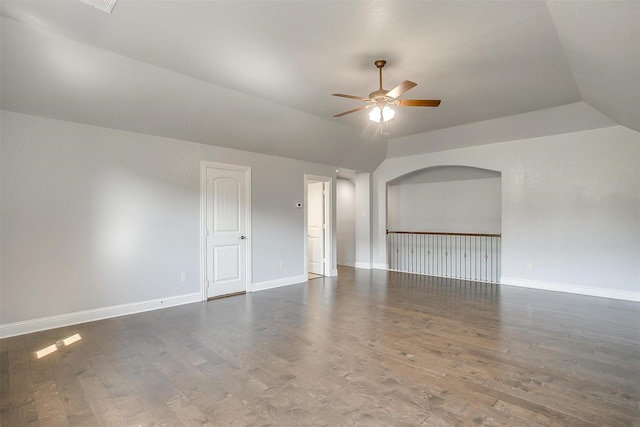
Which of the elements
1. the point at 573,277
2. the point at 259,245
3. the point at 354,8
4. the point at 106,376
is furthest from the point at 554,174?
the point at 106,376

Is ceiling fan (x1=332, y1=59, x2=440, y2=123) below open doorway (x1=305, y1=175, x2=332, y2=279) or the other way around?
the other way around

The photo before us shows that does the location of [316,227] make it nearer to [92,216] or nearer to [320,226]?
[320,226]

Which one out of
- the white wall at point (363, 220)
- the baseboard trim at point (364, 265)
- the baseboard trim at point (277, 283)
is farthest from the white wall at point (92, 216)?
the baseboard trim at point (364, 265)

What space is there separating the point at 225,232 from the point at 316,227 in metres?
2.51

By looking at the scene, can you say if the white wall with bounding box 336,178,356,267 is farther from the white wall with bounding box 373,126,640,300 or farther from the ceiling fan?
the ceiling fan

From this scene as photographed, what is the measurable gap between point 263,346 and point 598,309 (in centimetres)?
475

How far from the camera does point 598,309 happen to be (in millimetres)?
4570

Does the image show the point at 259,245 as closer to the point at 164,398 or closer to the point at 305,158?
the point at 305,158

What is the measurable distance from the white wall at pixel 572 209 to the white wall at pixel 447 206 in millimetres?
1512

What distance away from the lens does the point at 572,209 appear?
18.3ft

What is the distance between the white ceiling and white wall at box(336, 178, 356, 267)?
13.5ft

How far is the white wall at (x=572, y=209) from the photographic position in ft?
16.8

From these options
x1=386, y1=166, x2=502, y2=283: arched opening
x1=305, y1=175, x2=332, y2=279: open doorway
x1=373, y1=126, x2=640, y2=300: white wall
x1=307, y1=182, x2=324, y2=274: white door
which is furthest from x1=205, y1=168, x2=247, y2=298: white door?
x1=373, y1=126, x2=640, y2=300: white wall

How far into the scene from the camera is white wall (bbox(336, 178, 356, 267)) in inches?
348
